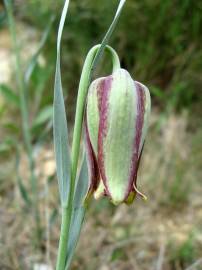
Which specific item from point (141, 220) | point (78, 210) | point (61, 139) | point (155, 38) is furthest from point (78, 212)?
point (155, 38)

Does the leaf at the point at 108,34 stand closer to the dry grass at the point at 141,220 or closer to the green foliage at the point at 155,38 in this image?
the dry grass at the point at 141,220

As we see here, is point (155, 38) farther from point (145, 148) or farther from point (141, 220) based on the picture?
point (141, 220)

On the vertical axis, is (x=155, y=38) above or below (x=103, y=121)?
below

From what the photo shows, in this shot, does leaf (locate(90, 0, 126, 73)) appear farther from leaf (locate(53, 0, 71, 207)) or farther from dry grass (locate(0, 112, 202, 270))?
dry grass (locate(0, 112, 202, 270))

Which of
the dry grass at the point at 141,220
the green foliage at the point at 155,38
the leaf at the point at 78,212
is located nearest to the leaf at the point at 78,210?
the leaf at the point at 78,212

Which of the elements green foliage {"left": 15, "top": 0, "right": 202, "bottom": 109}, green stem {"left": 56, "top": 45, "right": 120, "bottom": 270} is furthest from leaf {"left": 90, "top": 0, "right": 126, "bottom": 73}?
green foliage {"left": 15, "top": 0, "right": 202, "bottom": 109}
